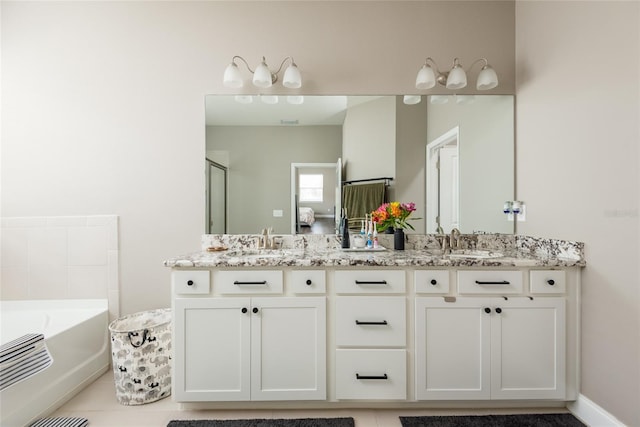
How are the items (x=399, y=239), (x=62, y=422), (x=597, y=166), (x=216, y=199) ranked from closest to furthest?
1. (x=597, y=166)
2. (x=62, y=422)
3. (x=399, y=239)
4. (x=216, y=199)

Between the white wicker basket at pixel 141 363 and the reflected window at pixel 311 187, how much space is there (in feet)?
4.13

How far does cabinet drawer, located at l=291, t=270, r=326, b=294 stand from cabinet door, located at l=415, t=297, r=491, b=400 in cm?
55

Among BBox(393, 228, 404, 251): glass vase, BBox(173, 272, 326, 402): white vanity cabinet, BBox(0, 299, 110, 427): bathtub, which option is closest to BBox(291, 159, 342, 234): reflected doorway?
BBox(393, 228, 404, 251): glass vase

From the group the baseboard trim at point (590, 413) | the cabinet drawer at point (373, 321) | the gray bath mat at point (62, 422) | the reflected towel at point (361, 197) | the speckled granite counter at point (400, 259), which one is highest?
the reflected towel at point (361, 197)

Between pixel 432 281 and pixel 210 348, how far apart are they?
1.29m

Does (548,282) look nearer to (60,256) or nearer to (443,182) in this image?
(443,182)

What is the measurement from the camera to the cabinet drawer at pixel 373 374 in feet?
5.75

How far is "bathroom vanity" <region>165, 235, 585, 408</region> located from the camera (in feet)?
5.72

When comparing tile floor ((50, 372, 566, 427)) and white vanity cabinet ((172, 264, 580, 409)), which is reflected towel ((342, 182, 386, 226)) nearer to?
white vanity cabinet ((172, 264, 580, 409))

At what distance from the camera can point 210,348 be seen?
175 cm

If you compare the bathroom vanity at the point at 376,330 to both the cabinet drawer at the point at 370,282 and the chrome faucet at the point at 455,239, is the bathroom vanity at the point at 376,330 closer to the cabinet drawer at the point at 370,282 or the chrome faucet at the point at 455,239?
the cabinet drawer at the point at 370,282

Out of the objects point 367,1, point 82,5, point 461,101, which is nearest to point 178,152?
point 82,5

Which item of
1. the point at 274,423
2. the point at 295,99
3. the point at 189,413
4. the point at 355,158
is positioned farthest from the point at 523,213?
the point at 189,413

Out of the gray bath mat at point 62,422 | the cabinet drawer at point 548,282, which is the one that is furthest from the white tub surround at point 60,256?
the cabinet drawer at point 548,282
